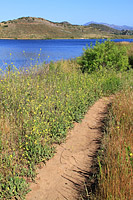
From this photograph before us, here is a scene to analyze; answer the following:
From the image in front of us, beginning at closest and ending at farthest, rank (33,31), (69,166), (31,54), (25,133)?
1. (69,166)
2. (25,133)
3. (31,54)
4. (33,31)

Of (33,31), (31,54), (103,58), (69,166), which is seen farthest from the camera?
(33,31)

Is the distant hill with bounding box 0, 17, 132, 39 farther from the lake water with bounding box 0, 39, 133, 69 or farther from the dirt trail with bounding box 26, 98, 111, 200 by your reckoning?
the dirt trail with bounding box 26, 98, 111, 200

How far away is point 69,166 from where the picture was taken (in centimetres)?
444

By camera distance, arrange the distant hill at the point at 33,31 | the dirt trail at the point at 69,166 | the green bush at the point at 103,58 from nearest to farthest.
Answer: the dirt trail at the point at 69,166 → the green bush at the point at 103,58 → the distant hill at the point at 33,31

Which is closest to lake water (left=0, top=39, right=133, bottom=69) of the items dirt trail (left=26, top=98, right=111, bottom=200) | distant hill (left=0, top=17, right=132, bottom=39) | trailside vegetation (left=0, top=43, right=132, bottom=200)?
trailside vegetation (left=0, top=43, right=132, bottom=200)

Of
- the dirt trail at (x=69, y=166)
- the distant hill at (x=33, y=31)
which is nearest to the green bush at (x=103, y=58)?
the dirt trail at (x=69, y=166)

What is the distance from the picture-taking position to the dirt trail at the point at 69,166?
3775mm

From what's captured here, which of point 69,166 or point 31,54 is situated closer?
point 69,166

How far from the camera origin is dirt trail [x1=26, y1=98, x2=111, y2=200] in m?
3.78

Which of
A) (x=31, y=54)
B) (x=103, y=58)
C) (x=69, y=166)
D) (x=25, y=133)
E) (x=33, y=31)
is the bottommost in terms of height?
(x=69, y=166)

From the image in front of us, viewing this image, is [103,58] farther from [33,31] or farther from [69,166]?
[33,31]

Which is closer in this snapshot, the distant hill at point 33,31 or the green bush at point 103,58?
the green bush at point 103,58

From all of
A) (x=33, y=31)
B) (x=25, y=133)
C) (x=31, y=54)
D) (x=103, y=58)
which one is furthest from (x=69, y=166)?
(x=33, y=31)

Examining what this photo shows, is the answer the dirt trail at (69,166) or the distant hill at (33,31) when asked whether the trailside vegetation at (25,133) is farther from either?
the distant hill at (33,31)
